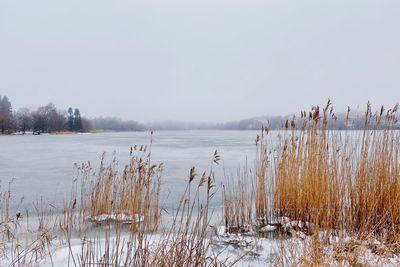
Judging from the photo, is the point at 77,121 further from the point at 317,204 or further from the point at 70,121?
the point at 317,204

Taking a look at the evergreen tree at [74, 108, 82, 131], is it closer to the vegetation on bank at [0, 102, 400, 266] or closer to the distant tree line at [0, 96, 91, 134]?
the distant tree line at [0, 96, 91, 134]

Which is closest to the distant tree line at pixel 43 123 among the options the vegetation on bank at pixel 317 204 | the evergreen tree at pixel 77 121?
the evergreen tree at pixel 77 121

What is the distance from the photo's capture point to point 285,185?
422 centimetres

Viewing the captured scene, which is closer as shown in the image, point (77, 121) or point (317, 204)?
point (317, 204)

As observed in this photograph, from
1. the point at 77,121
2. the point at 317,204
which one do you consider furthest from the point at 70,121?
the point at 317,204

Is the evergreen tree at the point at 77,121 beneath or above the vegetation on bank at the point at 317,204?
above

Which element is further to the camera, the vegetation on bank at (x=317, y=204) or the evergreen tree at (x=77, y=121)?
the evergreen tree at (x=77, y=121)

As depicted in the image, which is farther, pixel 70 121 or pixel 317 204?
pixel 70 121

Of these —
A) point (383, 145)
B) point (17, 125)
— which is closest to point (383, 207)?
point (383, 145)

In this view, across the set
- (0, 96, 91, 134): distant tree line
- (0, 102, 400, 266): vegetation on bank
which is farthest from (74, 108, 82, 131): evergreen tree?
(0, 102, 400, 266): vegetation on bank

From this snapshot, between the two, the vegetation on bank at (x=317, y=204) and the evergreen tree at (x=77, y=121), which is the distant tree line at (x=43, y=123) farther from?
the vegetation on bank at (x=317, y=204)

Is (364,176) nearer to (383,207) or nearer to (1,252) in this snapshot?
(383,207)

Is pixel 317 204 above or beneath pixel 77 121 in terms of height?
beneath

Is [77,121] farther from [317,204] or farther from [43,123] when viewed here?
[317,204]
